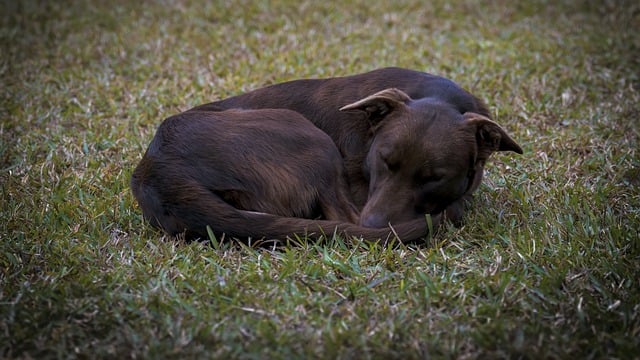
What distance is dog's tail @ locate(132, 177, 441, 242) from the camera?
11.7 feet

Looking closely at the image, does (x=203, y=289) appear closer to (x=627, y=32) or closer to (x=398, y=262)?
(x=398, y=262)

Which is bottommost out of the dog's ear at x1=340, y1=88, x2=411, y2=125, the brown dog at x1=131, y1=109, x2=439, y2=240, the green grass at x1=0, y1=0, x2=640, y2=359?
the green grass at x1=0, y1=0, x2=640, y2=359

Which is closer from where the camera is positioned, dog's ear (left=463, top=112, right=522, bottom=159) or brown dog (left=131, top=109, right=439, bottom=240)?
brown dog (left=131, top=109, right=439, bottom=240)

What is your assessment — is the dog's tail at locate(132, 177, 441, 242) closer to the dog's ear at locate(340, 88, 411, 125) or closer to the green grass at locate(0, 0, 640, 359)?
the green grass at locate(0, 0, 640, 359)

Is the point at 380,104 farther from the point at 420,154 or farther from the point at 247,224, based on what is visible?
the point at 247,224

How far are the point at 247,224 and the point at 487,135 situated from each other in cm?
130

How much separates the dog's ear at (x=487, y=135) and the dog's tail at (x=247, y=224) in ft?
1.67

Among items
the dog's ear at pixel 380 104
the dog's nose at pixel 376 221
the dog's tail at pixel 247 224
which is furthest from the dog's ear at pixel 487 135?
the dog's nose at pixel 376 221

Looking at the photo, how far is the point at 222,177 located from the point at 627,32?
17.1 feet

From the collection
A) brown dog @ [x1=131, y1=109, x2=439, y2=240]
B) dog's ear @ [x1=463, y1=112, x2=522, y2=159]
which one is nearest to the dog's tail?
brown dog @ [x1=131, y1=109, x2=439, y2=240]

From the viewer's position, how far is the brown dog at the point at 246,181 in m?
3.59

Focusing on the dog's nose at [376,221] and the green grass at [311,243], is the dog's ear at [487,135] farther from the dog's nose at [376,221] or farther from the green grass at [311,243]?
the dog's nose at [376,221]

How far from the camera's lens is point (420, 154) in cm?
367

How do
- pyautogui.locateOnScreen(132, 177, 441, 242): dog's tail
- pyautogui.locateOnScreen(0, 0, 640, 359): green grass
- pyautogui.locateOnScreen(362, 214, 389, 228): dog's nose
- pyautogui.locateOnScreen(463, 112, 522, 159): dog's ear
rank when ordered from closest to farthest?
pyautogui.locateOnScreen(0, 0, 640, 359): green grass < pyautogui.locateOnScreen(132, 177, 441, 242): dog's tail < pyautogui.locateOnScreen(362, 214, 389, 228): dog's nose < pyautogui.locateOnScreen(463, 112, 522, 159): dog's ear
